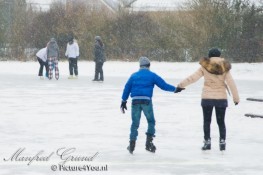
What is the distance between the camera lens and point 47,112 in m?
16.1

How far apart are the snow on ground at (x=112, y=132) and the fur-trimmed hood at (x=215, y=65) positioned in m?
1.15

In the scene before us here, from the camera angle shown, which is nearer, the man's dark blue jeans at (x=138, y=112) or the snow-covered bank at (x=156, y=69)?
the man's dark blue jeans at (x=138, y=112)

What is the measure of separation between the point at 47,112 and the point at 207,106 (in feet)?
19.8

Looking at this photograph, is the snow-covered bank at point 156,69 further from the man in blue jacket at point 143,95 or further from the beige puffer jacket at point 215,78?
the man in blue jacket at point 143,95

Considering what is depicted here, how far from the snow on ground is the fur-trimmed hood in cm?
115

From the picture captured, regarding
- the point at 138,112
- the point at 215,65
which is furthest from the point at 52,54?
the point at 215,65

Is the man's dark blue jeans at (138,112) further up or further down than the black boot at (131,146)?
further up

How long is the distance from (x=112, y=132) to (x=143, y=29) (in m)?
27.4

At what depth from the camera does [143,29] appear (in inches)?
1571

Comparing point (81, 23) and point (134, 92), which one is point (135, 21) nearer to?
point (81, 23)

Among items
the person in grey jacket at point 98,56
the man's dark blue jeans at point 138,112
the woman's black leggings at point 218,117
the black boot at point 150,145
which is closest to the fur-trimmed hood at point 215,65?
the woman's black leggings at point 218,117

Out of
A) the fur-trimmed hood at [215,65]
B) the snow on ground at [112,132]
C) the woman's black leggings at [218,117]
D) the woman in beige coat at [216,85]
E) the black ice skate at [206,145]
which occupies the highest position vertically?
the fur-trimmed hood at [215,65]

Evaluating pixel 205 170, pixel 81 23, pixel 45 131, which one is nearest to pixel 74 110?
pixel 45 131

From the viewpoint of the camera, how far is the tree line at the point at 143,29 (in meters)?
36.5
